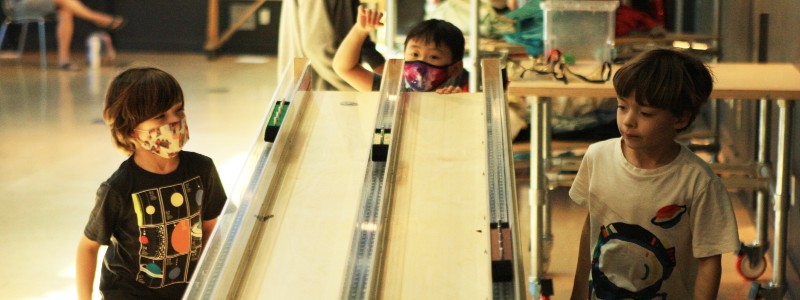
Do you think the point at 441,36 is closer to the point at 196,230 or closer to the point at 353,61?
the point at 353,61

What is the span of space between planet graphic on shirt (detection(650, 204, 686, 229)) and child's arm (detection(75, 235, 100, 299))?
1.34 metres

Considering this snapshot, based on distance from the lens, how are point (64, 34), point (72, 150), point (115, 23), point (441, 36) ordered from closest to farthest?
point (441, 36) → point (72, 150) → point (64, 34) → point (115, 23)

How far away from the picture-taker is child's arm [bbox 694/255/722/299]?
2.50 m

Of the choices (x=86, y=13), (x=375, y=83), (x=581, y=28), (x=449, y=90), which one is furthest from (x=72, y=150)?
(x=86, y=13)

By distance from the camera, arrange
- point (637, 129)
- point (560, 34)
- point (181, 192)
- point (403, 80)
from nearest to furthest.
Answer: point (637, 129)
point (181, 192)
point (403, 80)
point (560, 34)

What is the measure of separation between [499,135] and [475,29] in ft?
7.59

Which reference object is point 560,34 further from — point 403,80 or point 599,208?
point 599,208

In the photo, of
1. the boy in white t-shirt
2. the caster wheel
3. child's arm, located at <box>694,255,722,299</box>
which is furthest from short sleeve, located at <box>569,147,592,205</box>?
the caster wheel

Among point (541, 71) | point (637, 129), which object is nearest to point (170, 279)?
point (637, 129)

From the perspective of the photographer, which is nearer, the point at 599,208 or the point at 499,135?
the point at 599,208

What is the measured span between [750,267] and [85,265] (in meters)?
2.90

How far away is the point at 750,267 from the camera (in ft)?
15.0

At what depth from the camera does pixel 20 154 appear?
25.0 ft

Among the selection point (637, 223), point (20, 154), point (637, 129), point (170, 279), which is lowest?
point (20, 154)
